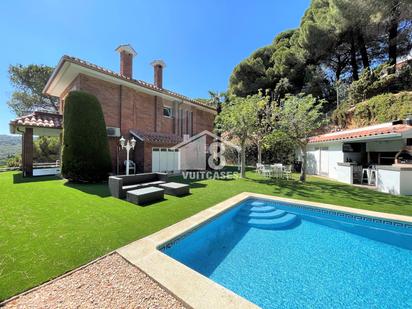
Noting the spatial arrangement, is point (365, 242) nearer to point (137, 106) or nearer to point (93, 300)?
point (93, 300)

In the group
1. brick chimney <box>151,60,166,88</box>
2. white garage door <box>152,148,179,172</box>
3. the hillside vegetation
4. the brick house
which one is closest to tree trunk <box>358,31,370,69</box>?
the hillside vegetation

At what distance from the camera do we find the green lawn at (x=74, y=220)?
3.89 m

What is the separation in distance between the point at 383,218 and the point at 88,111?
669 inches

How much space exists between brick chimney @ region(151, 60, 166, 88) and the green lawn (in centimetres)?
1563

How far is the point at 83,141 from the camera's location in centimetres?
1239

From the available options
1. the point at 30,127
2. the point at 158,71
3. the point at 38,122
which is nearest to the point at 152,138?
the point at 38,122

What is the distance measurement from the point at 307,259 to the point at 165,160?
1548 centimetres

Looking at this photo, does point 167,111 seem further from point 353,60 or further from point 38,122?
point 353,60

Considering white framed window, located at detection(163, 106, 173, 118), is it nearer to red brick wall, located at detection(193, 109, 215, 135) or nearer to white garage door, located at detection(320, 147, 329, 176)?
red brick wall, located at detection(193, 109, 215, 135)

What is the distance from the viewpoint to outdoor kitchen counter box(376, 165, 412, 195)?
35.0ft

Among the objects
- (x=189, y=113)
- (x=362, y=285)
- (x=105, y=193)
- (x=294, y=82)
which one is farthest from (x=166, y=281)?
(x=294, y=82)

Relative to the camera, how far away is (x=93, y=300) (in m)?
3.07

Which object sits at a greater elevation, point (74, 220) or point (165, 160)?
point (165, 160)

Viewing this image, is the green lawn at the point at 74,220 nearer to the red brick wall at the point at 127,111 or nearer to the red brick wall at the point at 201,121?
the red brick wall at the point at 127,111
